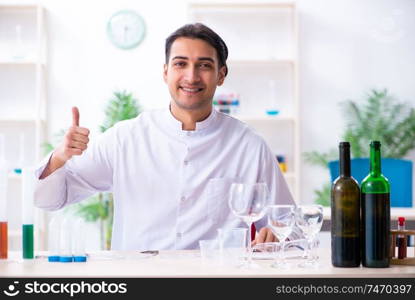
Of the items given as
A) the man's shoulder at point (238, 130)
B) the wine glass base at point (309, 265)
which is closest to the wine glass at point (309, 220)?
the wine glass base at point (309, 265)

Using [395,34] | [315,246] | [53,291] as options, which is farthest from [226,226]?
[395,34]

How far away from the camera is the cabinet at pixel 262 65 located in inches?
260

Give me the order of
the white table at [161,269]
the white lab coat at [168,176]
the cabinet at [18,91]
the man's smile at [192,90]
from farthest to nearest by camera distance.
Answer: the cabinet at [18,91]
the man's smile at [192,90]
the white lab coat at [168,176]
the white table at [161,269]

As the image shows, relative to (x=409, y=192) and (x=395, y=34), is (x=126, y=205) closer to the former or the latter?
(x=409, y=192)

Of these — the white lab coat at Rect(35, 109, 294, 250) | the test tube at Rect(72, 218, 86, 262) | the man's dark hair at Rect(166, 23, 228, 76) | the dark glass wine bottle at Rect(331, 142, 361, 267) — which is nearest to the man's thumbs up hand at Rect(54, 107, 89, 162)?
the white lab coat at Rect(35, 109, 294, 250)

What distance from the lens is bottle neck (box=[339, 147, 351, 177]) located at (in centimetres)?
184

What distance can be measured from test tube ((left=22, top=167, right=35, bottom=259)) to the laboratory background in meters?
4.51

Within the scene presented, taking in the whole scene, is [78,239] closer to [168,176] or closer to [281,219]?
[281,219]

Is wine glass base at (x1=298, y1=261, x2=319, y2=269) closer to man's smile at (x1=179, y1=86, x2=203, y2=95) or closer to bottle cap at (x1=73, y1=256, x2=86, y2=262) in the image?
bottle cap at (x1=73, y1=256, x2=86, y2=262)

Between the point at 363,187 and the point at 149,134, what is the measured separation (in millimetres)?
1193

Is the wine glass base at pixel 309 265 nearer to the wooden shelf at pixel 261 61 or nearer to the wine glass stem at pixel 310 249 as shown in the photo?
the wine glass stem at pixel 310 249

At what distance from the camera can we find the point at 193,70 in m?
2.81

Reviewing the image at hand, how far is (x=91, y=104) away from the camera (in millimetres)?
6629

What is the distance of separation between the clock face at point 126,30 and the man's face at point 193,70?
3.84 metres
